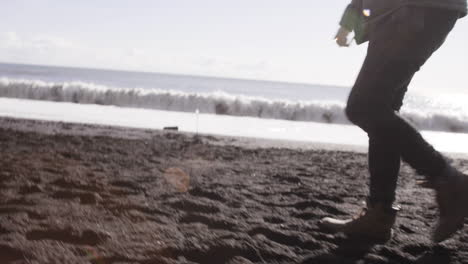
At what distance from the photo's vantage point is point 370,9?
2234 mm

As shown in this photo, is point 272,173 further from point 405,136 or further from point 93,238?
point 93,238

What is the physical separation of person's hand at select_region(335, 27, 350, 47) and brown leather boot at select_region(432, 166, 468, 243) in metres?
0.98

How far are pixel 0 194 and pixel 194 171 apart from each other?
1.64 metres

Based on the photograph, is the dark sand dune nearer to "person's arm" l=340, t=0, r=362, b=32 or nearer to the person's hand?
the person's hand

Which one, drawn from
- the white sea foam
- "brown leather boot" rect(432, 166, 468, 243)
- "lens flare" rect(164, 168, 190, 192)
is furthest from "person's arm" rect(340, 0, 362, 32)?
the white sea foam

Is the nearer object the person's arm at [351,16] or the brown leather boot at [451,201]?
the brown leather boot at [451,201]

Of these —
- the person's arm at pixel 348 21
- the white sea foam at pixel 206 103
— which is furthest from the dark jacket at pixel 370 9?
the white sea foam at pixel 206 103

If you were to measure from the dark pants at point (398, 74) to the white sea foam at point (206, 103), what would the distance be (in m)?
12.8

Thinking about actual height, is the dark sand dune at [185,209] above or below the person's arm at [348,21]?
below

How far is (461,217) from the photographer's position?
2.03 meters

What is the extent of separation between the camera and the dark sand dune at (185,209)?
1.85m

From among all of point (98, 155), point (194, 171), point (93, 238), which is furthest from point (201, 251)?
point (98, 155)

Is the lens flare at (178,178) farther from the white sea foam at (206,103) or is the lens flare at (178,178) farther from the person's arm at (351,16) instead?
the white sea foam at (206,103)

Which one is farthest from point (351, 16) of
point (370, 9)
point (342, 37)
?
point (370, 9)
